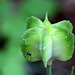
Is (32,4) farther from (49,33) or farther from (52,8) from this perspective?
(49,33)

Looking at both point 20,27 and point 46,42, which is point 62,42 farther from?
point 20,27

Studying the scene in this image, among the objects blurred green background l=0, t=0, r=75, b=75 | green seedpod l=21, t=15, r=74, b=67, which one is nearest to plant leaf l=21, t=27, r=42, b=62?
green seedpod l=21, t=15, r=74, b=67

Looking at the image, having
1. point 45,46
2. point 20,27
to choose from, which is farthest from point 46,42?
point 20,27

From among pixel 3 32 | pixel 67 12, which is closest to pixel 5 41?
pixel 3 32

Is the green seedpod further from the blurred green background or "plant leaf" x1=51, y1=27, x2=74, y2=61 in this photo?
the blurred green background

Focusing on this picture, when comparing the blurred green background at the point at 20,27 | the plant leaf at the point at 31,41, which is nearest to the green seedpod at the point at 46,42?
the plant leaf at the point at 31,41
